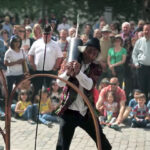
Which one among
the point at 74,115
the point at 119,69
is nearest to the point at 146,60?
the point at 119,69

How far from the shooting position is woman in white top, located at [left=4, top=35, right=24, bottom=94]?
30.8 ft

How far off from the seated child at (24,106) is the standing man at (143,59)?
234 centimetres

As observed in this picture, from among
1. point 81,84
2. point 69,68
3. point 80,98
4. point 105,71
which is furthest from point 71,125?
point 105,71

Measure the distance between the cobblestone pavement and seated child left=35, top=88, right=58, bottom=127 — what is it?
178 mm

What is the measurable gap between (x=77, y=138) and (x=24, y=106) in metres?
2.03

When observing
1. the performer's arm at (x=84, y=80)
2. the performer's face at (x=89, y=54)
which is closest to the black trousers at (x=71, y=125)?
the performer's arm at (x=84, y=80)

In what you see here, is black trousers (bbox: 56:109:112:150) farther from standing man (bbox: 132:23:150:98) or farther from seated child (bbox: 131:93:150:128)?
standing man (bbox: 132:23:150:98)

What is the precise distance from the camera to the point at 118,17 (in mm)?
23234

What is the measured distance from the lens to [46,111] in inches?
360

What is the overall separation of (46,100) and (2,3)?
53.5ft

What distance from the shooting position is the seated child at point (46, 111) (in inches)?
347

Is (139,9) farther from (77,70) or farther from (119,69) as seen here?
(77,70)

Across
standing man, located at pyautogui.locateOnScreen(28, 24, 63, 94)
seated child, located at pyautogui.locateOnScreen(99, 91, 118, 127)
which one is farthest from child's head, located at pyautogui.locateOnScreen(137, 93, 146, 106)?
standing man, located at pyautogui.locateOnScreen(28, 24, 63, 94)

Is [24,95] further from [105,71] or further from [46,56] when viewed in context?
[105,71]
